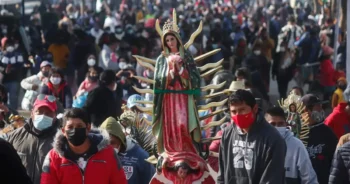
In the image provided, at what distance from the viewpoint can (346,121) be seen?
13391 millimetres

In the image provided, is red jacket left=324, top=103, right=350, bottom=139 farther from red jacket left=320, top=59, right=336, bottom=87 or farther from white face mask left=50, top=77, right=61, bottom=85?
red jacket left=320, top=59, right=336, bottom=87

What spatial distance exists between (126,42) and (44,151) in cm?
1514

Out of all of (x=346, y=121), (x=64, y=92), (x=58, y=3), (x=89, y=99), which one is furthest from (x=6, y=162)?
(x=58, y=3)

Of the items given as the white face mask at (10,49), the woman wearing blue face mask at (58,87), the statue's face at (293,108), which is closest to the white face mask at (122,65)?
the white face mask at (10,49)

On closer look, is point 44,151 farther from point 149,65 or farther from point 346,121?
point 346,121

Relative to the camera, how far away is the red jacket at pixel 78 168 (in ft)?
27.9

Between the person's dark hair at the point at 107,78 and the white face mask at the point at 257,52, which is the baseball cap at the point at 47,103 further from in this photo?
the white face mask at the point at 257,52

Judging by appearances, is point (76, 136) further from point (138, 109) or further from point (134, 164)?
point (138, 109)

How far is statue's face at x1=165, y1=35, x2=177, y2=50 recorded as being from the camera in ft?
35.6

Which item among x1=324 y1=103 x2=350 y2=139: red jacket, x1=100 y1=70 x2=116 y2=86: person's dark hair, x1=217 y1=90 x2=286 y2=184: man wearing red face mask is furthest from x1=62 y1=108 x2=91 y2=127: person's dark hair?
x1=100 y1=70 x2=116 y2=86: person's dark hair

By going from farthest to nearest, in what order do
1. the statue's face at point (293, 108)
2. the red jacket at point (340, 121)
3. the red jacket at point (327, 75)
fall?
the red jacket at point (327, 75), the red jacket at point (340, 121), the statue's face at point (293, 108)

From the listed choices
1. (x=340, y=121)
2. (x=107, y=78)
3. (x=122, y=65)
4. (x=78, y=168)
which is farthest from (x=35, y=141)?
(x=122, y=65)

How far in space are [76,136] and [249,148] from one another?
52.9 inches

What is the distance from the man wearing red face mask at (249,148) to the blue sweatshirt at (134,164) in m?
1.18
